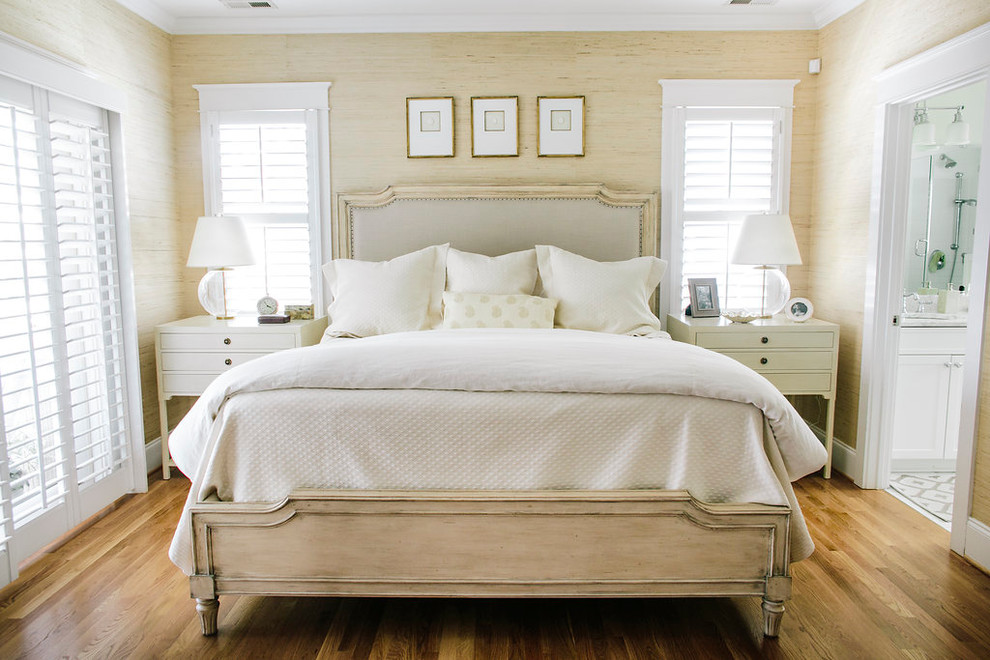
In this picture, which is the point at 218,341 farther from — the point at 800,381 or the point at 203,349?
the point at 800,381

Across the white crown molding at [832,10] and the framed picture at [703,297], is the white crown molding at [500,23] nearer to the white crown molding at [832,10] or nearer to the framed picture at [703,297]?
the white crown molding at [832,10]

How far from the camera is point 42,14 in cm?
270

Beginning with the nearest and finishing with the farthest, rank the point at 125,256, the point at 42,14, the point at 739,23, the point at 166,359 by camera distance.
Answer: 1. the point at 42,14
2. the point at 125,256
3. the point at 166,359
4. the point at 739,23

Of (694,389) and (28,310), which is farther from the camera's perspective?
(28,310)

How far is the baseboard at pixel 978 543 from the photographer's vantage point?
7.98 feet

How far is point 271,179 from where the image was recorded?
12.6 feet

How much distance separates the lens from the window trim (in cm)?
375

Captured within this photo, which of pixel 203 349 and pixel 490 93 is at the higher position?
pixel 490 93

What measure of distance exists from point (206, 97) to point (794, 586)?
3892 mm

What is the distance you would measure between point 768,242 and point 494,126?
1.69m

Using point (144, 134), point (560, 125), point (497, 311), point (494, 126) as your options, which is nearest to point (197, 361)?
point (144, 134)


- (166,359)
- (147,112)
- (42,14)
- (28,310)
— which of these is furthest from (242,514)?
(147,112)

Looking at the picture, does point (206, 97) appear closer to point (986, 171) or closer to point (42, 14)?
point (42, 14)

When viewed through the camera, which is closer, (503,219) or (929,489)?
(929,489)
